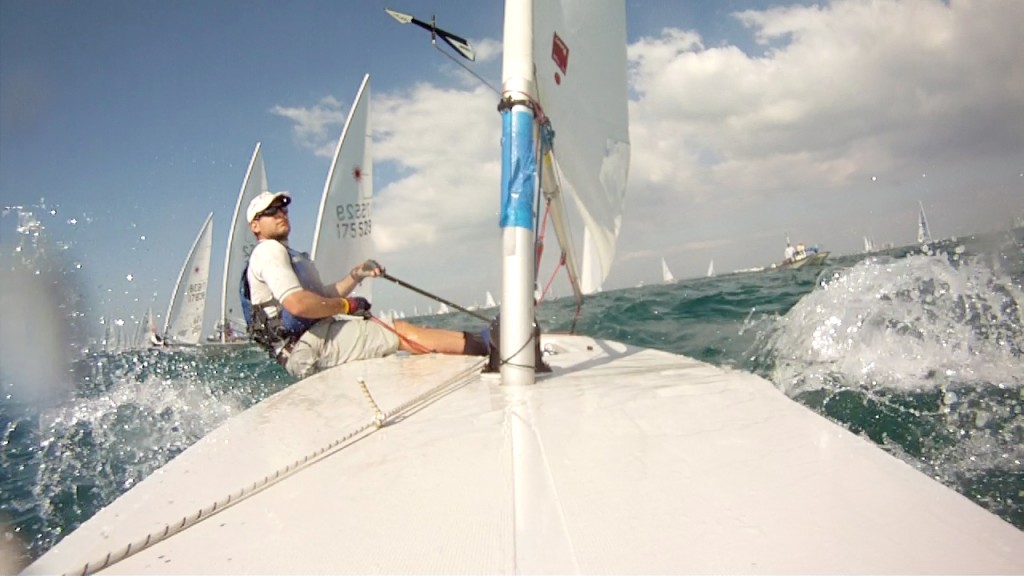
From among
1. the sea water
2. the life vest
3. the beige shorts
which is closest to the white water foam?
the sea water

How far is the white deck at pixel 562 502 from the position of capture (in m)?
0.82

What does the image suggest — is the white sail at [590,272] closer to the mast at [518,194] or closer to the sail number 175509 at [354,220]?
the mast at [518,194]

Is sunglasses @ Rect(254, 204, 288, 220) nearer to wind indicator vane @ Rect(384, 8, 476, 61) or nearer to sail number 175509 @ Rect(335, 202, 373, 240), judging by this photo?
wind indicator vane @ Rect(384, 8, 476, 61)

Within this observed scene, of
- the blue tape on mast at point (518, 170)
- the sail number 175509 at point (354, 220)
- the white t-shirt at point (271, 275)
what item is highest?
the sail number 175509 at point (354, 220)

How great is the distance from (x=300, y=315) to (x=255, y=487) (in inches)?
85.6

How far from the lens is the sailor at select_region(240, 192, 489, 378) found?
3.28 meters

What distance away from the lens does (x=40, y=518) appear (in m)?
2.17

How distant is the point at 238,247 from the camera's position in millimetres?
17984

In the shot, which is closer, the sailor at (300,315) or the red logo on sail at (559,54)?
the red logo on sail at (559,54)

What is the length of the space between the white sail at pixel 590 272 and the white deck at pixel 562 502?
6.04 feet

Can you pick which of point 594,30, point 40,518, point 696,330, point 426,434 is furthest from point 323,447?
point 696,330

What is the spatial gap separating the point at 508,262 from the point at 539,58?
3.38 ft

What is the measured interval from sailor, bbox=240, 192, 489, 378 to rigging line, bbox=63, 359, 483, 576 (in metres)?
1.57

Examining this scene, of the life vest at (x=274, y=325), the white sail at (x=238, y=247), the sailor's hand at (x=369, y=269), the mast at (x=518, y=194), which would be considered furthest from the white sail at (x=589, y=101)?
the white sail at (x=238, y=247)
